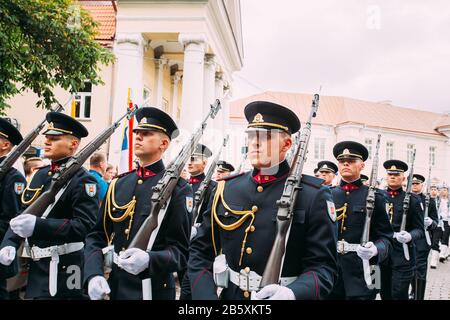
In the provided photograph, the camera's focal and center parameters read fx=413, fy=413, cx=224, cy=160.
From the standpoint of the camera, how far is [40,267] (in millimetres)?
3479

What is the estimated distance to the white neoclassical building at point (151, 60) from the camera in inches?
675

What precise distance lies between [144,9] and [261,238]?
17.5 metres

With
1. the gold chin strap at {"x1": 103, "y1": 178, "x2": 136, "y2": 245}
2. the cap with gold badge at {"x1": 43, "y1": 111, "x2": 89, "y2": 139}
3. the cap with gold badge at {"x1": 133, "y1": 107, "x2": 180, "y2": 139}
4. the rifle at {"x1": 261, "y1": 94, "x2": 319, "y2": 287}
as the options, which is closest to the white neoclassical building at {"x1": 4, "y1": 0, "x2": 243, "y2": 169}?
the cap with gold badge at {"x1": 43, "y1": 111, "x2": 89, "y2": 139}

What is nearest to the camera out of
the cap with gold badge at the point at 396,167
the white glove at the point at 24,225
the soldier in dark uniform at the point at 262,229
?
the soldier in dark uniform at the point at 262,229

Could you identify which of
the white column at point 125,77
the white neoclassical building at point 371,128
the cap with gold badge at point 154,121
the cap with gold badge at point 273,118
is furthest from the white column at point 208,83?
the cap with gold badge at point 273,118

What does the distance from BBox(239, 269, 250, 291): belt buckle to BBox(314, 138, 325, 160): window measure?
3419 centimetres

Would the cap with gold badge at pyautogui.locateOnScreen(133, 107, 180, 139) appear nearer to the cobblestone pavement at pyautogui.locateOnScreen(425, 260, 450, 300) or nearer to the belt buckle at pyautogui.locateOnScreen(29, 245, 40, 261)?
the belt buckle at pyautogui.locateOnScreen(29, 245, 40, 261)

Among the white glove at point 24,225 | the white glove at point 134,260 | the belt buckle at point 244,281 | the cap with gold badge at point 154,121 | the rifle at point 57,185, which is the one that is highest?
the cap with gold badge at point 154,121

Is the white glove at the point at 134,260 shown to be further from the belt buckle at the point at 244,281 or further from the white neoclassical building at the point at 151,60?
the white neoclassical building at the point at 151,60

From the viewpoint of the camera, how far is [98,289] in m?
2.72

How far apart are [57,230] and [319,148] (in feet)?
112

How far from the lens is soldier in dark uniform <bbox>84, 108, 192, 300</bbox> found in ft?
9.13

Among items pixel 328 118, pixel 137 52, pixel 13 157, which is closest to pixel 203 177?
pixel 13 157
